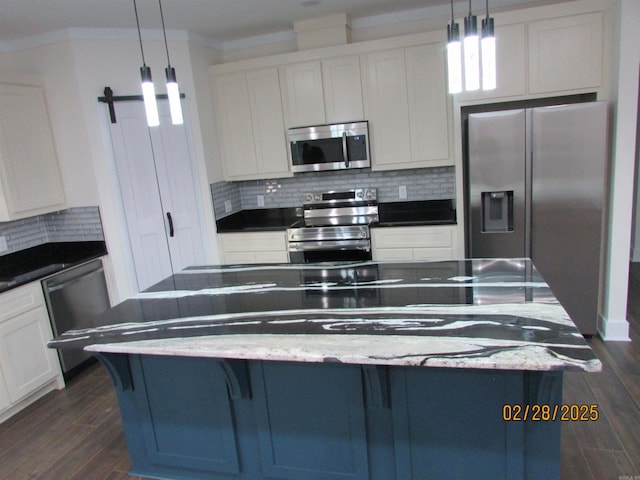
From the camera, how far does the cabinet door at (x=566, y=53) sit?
3.24m

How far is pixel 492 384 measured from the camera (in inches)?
68.1

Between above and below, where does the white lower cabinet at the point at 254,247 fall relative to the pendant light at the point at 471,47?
below

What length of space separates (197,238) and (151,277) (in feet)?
1.74

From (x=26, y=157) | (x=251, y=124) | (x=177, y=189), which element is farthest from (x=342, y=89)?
(x=26, y=157)

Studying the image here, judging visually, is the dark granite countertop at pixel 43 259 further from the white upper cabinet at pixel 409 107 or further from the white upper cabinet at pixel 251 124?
the white upper cabinet at pixel 409 107

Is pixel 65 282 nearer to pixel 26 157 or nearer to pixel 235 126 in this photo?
pixel 26 157

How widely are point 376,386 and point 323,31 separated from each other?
3183 millimetres

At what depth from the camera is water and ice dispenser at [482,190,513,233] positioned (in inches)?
135

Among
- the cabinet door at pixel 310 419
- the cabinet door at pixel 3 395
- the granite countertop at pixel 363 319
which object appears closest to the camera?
the granite countertop at pixel 363 319

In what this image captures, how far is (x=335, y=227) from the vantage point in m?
4.06

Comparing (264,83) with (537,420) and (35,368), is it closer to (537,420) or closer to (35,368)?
(35,368)

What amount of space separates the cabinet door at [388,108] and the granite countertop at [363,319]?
65.2 inches

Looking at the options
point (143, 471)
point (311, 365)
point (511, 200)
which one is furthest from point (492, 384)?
point (511, 200)
